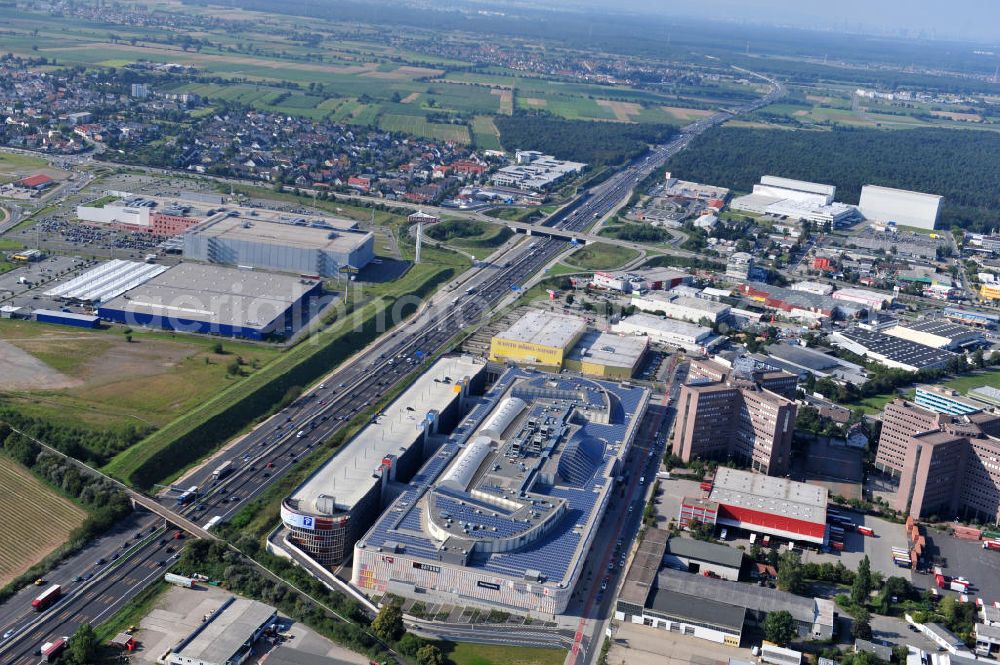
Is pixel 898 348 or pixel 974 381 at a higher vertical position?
pixel 898 348

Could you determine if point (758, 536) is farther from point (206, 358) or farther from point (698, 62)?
point (698, 62)

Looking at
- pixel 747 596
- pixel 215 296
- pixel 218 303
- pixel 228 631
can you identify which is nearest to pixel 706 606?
pixel 747 596

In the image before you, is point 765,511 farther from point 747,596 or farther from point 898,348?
point 898,348

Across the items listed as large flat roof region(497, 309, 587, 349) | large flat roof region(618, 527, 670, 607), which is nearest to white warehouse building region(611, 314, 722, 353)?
large flat roof region(497, 309, 587, 349)

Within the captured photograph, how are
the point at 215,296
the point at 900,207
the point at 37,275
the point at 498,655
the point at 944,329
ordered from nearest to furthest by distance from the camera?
1. the point at 498,655
2. the point at 215,296
3. the point at 37,275
4. the point at 944,329
5. the point at 900,207

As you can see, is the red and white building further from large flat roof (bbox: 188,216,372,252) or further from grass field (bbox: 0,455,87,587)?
large flat roof (bbox: 188,216,372,252)

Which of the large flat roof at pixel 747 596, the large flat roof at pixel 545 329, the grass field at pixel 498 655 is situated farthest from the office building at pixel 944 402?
the grass field at pixel 498 655

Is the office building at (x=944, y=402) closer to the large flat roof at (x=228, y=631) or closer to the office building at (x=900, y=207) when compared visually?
the large flat roof at (x=228, y=631)

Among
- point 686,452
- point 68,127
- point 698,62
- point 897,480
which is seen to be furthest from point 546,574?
point 698,62
